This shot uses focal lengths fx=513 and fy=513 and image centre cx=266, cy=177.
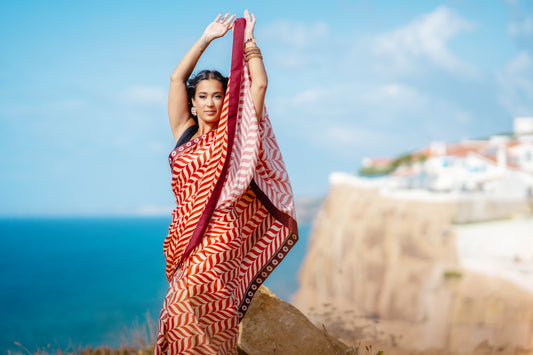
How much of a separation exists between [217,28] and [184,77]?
0.38 meters

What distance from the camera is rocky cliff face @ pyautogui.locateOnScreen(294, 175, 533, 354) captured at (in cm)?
2250

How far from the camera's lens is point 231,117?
122 inches

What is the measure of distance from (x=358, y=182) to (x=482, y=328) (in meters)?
20.8

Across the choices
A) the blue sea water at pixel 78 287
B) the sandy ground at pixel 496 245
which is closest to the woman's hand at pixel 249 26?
the blue sea water at pixel 78 287

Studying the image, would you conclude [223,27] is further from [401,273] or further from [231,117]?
[401,273]

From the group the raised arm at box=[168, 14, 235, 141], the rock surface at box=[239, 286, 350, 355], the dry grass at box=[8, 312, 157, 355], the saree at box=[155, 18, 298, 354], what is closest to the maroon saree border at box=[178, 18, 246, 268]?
the saree at box=[155, 18, 298, 354]

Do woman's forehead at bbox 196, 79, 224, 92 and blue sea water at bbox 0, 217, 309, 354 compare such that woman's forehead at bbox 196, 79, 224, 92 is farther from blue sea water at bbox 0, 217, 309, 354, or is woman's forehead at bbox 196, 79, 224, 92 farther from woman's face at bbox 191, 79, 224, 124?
blue sea water at bbox 0, 217, 309, 354

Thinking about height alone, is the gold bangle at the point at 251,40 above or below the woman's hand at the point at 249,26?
below

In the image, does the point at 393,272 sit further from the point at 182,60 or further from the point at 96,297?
the point at 182,60

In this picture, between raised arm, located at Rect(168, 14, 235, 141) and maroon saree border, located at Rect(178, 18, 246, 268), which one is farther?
raised arm, located at Rect(168, 14, 235, 141)

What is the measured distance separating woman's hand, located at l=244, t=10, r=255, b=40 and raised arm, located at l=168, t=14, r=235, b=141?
3.8 inches

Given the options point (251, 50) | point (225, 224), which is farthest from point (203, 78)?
point (225, 224)

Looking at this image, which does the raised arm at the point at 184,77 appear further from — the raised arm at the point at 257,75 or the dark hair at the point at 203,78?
the raised arm at the point at 257,75

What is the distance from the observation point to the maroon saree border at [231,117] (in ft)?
9.73
